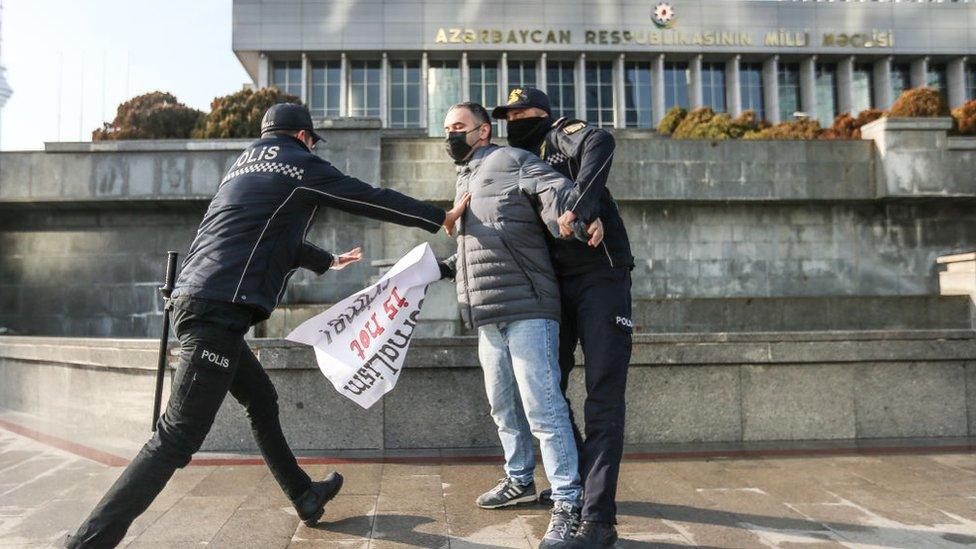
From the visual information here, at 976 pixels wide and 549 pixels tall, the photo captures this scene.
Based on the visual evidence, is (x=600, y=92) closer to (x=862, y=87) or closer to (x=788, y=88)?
(x=788, y=88)

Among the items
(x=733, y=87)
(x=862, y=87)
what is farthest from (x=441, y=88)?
(x=862, y=87)

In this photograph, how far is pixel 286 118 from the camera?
3.82 metres

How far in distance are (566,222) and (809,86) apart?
54.4 metres

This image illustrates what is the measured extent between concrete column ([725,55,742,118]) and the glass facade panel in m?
11.5

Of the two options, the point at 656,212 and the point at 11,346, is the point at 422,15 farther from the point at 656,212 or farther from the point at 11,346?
the point at 11,346

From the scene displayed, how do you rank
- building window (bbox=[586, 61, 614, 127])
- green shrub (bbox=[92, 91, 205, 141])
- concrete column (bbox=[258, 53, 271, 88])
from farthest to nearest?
building window (bbox=[586, 61, 614, 127]) → concrete column (bbox=[258, 53, 271, 88]) → green shrub (bbox=[92, 91, 205, 141])

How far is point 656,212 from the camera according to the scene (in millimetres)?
15945

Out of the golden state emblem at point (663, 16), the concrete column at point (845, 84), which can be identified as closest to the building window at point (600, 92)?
the golden state emblem at point (663, 16)

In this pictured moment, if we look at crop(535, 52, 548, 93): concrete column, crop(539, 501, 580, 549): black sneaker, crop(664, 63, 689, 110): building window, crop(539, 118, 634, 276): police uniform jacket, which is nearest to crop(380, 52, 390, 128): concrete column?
crop(535, 52, 548, 93): concrete column

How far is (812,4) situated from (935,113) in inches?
1252

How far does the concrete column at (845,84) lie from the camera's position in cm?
5131

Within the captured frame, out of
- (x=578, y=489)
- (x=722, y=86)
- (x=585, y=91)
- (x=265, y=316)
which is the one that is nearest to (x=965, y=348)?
(x=578, y=489)

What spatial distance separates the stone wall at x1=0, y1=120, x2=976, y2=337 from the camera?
14461mm

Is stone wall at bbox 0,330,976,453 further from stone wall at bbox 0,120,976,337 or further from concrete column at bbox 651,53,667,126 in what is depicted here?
concrete column at bbox 651,53,667,126
